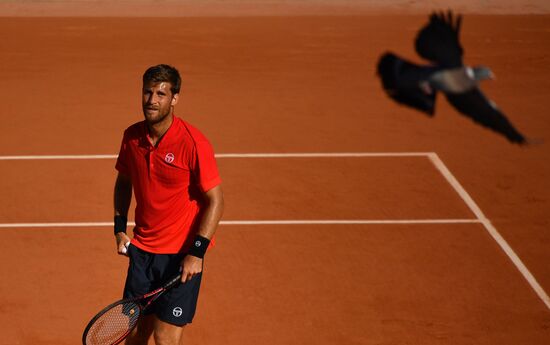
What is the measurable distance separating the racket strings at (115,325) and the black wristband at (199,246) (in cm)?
49

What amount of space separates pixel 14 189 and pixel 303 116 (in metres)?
4.89

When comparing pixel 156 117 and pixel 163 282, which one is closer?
pixel 156 117

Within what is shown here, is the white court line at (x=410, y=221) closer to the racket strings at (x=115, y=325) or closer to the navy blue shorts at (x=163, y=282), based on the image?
the navy blue shorts at (x=163, y=282)

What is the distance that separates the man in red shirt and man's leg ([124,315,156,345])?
0.40 ft

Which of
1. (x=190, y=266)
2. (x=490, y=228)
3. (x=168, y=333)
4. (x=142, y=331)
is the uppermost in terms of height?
(x=190, y=266)

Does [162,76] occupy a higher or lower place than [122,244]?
higher

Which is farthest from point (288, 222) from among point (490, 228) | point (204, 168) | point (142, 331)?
point (204, 168)

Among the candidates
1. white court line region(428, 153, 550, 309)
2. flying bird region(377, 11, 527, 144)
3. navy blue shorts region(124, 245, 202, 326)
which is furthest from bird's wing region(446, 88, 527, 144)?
white court line region(428, 153, 550, 309)

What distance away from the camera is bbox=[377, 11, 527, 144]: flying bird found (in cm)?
146

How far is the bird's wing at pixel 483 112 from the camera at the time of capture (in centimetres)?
148

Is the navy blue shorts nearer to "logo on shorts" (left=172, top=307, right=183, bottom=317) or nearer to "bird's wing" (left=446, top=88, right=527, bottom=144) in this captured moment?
"logo on shorts" (left=172, top=307, right=183, bottom=317)

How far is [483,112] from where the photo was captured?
151 cm

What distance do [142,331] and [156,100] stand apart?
1.74 m

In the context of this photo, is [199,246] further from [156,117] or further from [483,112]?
[483,112]
